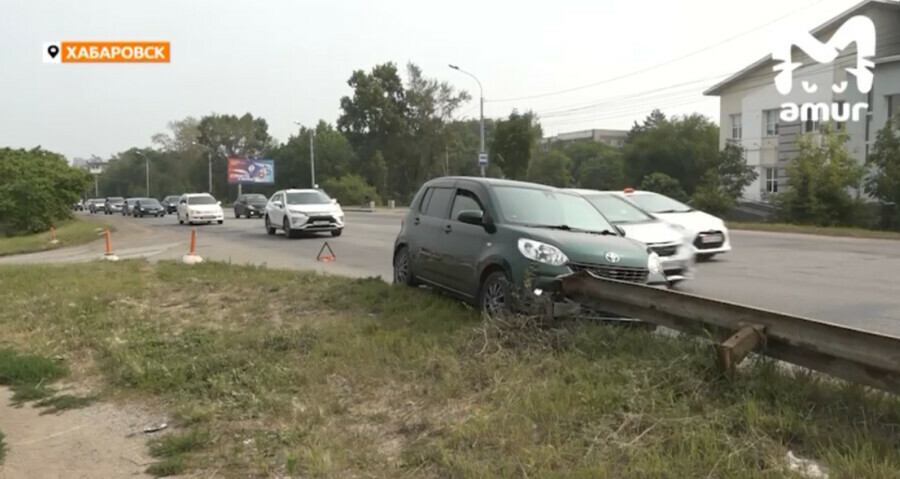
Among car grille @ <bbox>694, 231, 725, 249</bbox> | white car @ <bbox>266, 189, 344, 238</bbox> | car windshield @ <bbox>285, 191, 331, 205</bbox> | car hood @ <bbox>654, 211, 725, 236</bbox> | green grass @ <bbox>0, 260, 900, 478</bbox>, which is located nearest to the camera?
green grass @ <bbox>0, 260, 900, 478</bbox>

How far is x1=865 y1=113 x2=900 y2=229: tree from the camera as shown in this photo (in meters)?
30.2

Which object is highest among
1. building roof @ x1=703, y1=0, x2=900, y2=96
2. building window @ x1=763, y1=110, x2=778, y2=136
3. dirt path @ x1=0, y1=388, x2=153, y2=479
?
building roof @ x1=703, y1=0, x2=900, y2=96

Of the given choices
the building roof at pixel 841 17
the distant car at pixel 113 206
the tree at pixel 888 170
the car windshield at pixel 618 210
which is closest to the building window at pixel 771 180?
the building roof at pixel 841 17

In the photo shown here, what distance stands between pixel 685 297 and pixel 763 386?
3.38 feet

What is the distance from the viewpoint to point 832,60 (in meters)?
42.0

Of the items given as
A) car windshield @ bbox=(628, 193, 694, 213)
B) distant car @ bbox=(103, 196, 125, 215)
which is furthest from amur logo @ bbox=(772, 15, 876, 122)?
distant car @ bbox=(103, 196, 125, 215)

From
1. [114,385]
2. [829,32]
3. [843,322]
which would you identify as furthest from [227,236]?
[829,32]

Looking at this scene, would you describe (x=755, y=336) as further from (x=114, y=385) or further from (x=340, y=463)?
(x=114, y=385)

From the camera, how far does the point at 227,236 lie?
2592 centimetres

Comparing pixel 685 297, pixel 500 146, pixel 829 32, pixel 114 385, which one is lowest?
pixel 114 385

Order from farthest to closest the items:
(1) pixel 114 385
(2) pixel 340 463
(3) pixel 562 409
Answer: (1) pixel 114 385, (3) pixel 562 409, (2) pixel 340 463

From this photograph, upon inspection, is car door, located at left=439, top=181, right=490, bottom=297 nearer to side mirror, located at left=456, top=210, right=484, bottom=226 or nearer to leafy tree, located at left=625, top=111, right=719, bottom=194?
side mirror, located at left=456, top=210, right=484, bottom=226

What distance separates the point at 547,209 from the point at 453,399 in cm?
351

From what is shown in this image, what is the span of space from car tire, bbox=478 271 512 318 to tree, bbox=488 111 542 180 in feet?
145
